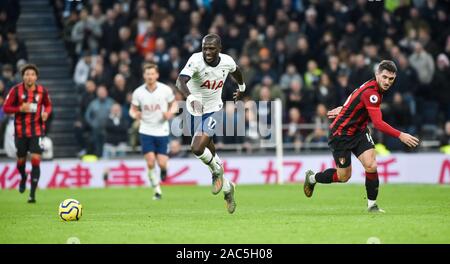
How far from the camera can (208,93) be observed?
16.1m

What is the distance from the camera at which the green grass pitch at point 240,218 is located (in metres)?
12.2

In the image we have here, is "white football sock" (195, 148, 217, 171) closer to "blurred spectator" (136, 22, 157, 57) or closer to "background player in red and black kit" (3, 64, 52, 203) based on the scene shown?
"background player in red and black kit" (3, 64, 52, 203)

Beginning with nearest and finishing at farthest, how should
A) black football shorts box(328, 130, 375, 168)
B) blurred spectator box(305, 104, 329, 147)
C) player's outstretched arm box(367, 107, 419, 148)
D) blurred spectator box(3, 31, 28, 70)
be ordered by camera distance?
player's outstretched arm box(367, 107, 419, 148), black football shorts box(328, 130, 375, 168), blurred spectator box(305, 104, 329, 147), blurred spectator box(3, 31, 28, 70)

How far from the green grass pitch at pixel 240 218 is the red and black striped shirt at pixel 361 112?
127cm

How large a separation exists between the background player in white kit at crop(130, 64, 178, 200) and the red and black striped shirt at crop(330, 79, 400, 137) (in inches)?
246

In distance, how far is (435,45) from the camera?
91.2 ft

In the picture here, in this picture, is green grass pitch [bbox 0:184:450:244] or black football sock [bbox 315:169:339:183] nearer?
green grass pitch [bbox 0:184:450:244]

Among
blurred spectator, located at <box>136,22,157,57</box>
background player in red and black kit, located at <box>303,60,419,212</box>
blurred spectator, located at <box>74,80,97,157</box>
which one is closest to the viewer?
background player in red and black kit, located at <box>303,60,419,212</box>

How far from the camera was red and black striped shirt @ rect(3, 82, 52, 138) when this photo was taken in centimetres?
1980

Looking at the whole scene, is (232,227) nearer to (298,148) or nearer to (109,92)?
(298,148)

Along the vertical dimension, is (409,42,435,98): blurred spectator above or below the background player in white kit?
above

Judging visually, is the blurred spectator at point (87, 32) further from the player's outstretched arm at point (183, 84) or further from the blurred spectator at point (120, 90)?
the player's outstretched arm at point (183, 84)

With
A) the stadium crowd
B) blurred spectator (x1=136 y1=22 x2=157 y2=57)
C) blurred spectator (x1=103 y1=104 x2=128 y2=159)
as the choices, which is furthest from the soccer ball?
blurred spectator (x1=136 y1=22 x2=157 y2=57)

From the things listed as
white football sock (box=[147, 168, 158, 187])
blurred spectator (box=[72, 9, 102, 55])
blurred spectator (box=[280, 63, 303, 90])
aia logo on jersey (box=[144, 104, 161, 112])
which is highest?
blurred spectator (box=[72, 9, 102, 55])
